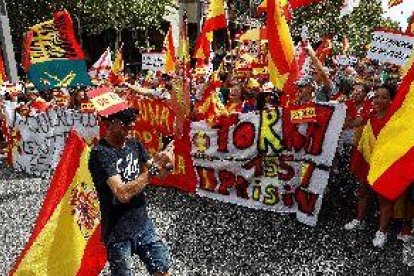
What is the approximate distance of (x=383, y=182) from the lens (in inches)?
155

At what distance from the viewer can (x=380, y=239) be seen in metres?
5.25

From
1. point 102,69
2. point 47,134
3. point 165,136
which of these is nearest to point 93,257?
point 165,136

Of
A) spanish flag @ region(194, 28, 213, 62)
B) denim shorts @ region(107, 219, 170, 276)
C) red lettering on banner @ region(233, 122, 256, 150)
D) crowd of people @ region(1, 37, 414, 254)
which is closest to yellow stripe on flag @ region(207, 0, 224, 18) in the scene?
crowd of people @ region(1, 37, 414, 254)

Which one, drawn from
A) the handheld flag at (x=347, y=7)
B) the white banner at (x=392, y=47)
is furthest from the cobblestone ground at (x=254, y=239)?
the handheld flag at (x=347, y=7)

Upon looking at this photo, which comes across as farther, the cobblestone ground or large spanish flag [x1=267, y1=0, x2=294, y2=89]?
large spanish flag [x1=267, y1=0, x2=294, y2=89]

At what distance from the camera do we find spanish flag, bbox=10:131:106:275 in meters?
4.32

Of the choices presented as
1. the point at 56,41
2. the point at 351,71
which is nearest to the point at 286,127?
the point at 56,41

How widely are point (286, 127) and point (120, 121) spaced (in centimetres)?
294

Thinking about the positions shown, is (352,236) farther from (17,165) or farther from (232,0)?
(232,0)

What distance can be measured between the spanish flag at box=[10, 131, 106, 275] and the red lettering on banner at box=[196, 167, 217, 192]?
2.49 meters

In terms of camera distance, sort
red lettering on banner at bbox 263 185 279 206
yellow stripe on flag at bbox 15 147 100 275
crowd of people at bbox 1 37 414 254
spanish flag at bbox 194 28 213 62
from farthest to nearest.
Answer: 1. spanish flag at bbox 194 28 213 62
2. red lettering on banner at bbox 263 185 279 206
3. crowd of people at bbox 1 37 414 254
4. yellow stripe on flag at bbox 15 147 100 275

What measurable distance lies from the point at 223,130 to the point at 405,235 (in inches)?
94.2

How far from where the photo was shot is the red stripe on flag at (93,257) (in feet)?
14.3

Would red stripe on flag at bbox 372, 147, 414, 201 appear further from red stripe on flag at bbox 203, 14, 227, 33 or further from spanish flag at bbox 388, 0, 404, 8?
spanish flag at bbox 388, 0, 404, 8
